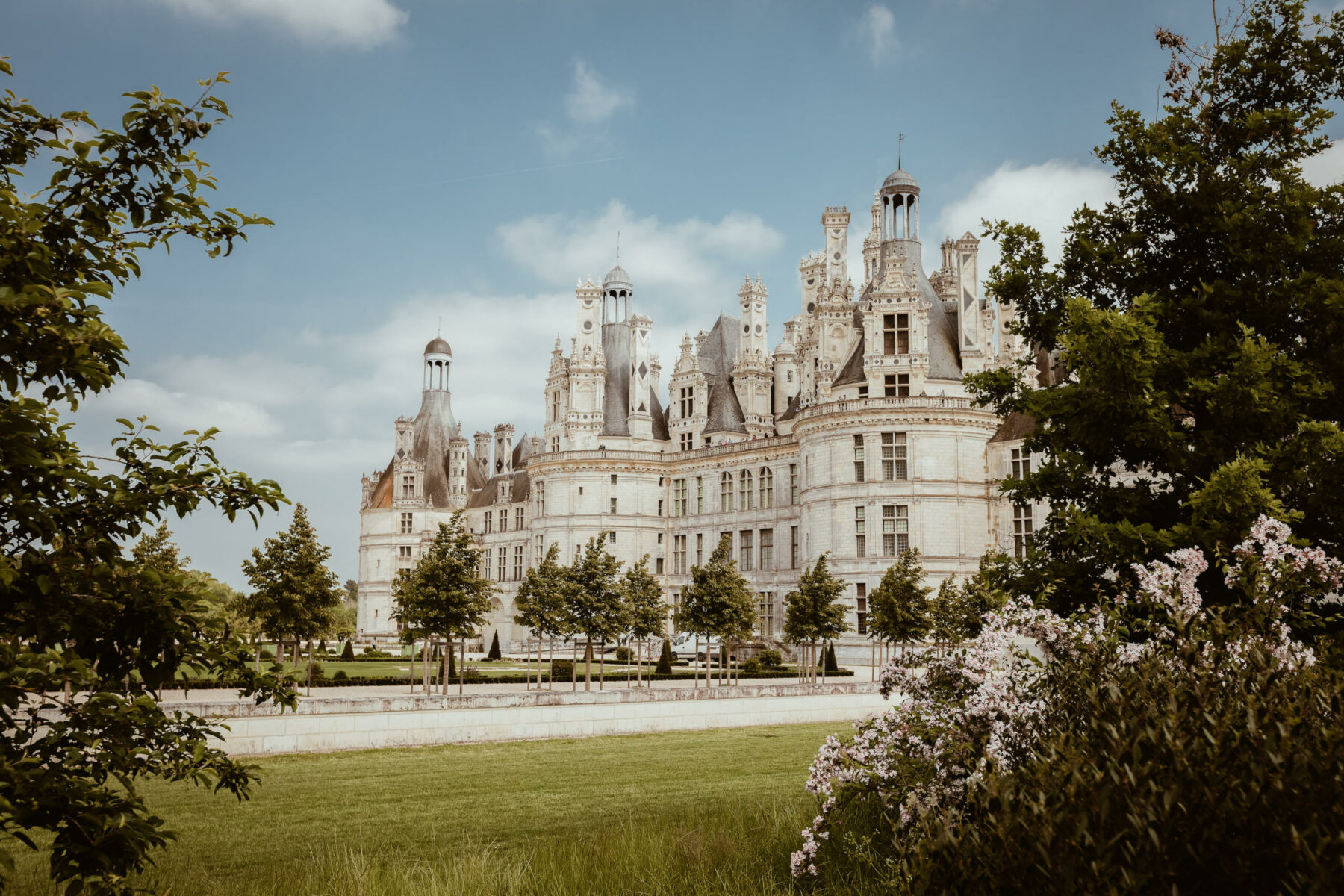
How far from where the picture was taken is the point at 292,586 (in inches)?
1205

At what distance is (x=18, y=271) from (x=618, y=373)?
2340 inches

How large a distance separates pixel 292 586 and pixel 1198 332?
1023 inches

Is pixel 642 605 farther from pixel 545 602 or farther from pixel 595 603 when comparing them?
pixel 545 602

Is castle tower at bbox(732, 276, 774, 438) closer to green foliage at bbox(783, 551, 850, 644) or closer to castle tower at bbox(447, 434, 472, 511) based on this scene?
green foliage at bbox(783, 551, 850, 644)

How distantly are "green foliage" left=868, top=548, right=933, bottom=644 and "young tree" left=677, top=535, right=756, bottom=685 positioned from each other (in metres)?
4.88

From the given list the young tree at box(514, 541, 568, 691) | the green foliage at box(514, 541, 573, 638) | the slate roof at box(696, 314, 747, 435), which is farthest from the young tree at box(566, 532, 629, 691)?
the slate roof at box(696, 314, 747, 435)

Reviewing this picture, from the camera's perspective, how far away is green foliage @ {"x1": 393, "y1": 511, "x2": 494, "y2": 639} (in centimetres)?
3083

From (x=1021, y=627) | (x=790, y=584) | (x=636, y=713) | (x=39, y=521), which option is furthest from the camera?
(x=790, y=584)

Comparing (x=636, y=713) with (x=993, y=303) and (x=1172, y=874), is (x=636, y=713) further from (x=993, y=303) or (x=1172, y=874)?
(x=993, y=303)

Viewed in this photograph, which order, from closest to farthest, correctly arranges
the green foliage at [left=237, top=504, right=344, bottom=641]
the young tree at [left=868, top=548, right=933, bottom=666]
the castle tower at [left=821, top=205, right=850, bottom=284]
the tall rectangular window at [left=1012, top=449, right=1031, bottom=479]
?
the green foliage at [left=237, top=504, right=344, bottom=641] → the young tree at [left=868, top=548, right=933, bottom=666] → the tall rectangular window at [left=1012, top=449, right=1031, bottom=479] → the castle tower at [left=821, top=205, right=850, bottom=284]

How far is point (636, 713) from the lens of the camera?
24156mm

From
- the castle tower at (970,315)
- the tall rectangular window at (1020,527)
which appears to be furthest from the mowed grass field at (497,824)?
the castle tower at (970,315)

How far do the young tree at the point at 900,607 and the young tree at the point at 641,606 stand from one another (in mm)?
8351

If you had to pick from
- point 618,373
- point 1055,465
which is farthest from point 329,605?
point 618,373
